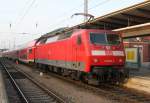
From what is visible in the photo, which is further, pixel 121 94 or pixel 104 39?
pixel 104 39

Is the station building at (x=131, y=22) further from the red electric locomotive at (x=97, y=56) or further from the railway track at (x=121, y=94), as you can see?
the railway track at (x=121, y=94)

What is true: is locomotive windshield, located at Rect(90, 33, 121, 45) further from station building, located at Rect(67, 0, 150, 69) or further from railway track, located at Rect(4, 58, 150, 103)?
railway track, located at Rect(4, 58, 150, 103)

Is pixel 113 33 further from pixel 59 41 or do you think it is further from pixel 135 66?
pixel 135 66

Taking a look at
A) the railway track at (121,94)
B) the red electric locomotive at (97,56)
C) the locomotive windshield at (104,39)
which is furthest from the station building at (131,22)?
the railway track at (121,94)

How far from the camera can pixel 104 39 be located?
676 inches

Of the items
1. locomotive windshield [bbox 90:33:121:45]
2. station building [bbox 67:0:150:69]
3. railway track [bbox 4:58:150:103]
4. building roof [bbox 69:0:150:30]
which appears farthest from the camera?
locomotive windshield [bbox 90:33:121:45]

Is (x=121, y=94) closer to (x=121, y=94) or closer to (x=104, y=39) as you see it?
(x=121, y=94)

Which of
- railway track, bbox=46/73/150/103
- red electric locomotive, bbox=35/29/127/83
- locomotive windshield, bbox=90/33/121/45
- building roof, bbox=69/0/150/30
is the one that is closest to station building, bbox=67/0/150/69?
building roof, bbox=69/0/150/30

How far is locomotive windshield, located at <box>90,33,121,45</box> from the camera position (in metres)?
17.0

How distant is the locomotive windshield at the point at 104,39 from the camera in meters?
17.0

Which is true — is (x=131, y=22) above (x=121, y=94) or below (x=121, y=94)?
above

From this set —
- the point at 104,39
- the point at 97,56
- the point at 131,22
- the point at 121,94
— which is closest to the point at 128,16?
the point at 104,39

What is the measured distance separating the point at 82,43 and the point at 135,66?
9.14m

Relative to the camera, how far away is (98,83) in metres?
16.7
